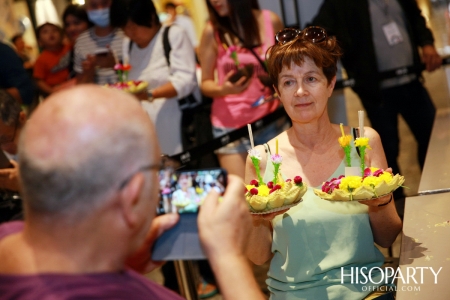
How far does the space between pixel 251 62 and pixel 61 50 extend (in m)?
2.00

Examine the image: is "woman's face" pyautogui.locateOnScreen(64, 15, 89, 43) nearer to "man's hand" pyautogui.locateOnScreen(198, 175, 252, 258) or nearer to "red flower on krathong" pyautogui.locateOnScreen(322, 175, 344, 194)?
"red flower on krathong" pyautogui.locateOnScreen(322, 175, 344, 194)

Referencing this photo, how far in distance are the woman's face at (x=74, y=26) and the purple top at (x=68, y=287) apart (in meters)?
4.17

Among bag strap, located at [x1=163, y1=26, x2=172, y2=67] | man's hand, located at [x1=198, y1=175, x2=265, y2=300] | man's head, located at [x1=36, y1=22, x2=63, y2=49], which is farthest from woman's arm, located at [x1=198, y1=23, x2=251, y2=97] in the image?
man's hand, located at [x1=198, y1=175, x2=265, y2=300]

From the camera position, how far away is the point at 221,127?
4.15 metres

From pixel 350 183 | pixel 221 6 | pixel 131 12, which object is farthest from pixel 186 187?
pixel 131 12

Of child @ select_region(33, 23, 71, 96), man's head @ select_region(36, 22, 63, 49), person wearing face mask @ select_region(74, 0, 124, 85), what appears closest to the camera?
person wearing face mask @ select_region(74, 0, 124, 85)

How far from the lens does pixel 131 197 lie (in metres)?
1.20

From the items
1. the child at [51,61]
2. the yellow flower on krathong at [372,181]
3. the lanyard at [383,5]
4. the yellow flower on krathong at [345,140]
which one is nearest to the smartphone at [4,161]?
the yellow flower on krathong at [345,140]

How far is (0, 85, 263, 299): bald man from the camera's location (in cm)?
115

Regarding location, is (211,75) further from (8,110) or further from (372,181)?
(372,181)

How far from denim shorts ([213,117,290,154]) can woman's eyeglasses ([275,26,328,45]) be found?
138cm

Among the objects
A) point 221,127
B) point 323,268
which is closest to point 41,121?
point 323,268

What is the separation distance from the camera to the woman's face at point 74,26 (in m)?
5.12

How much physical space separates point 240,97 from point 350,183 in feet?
6.63
